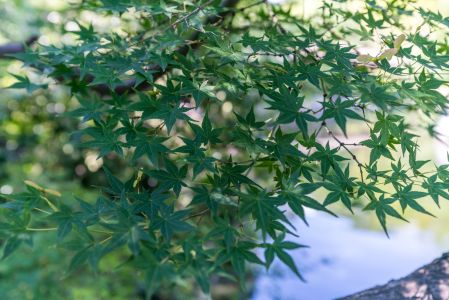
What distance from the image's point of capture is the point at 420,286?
1229 mm

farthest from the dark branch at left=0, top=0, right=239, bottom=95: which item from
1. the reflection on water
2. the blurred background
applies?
the reflection on water

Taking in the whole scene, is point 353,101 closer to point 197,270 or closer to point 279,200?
point 279,200

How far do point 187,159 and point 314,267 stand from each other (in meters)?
2.82

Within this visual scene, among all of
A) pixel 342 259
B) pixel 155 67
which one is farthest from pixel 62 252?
pixel 342 259

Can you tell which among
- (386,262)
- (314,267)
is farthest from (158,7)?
(386,262)

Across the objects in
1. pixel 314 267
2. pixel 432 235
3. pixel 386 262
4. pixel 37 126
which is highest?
pixel 37 126

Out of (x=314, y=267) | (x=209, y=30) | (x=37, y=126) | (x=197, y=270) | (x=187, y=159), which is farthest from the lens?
(x=37, y=126)

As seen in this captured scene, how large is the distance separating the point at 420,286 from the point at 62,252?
225 cm

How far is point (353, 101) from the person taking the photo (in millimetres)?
945

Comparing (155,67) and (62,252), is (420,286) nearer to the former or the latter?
(155,67)

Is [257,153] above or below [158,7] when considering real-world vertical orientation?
below

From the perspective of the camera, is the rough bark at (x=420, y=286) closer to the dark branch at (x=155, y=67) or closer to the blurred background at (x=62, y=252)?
the dark branch at (x=155, y=67)

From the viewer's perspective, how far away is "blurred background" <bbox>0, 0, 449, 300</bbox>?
2.90m

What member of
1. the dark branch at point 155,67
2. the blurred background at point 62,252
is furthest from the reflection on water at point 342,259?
the dark branch at point 155,67
